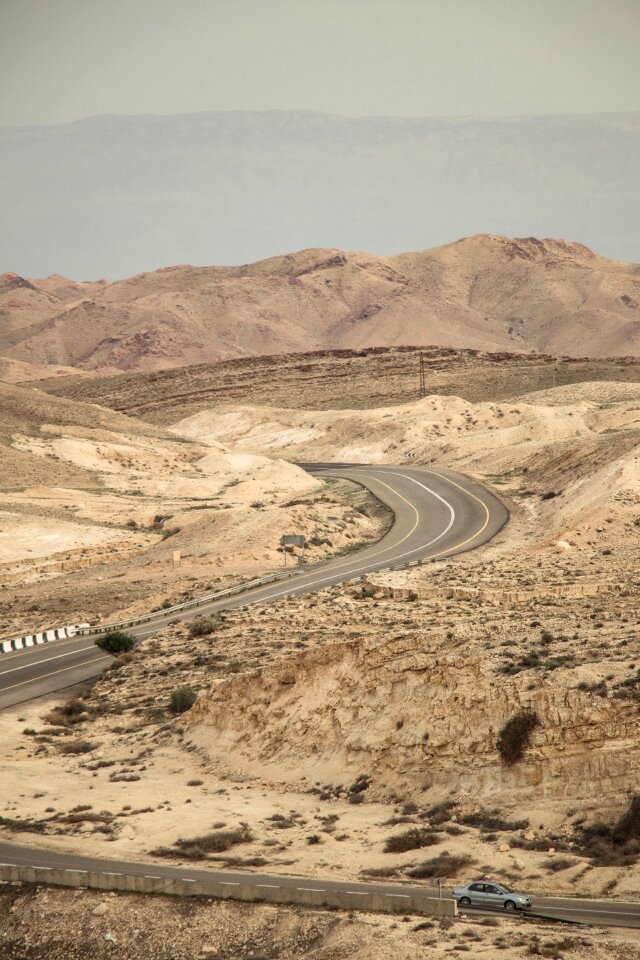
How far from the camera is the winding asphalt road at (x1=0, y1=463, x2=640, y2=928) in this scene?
19.4 m

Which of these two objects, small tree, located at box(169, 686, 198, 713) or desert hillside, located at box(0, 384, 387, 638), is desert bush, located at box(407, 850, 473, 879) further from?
desert hillside, located at box(0, 384, 387, 638)

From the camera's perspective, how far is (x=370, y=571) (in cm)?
4659

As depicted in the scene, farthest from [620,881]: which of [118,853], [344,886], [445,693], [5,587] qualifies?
[5,587]

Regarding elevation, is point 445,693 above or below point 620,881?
above

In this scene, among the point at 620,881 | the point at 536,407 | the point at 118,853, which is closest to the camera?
the point at 620,881

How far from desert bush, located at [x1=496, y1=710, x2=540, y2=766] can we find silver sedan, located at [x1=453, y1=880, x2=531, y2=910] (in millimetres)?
4249

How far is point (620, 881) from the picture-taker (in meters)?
18.6

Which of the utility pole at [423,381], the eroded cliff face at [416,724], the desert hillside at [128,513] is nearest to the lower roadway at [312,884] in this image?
the eroded cliff face at [416,724]

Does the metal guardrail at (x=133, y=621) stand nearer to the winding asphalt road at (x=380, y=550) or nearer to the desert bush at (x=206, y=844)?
the winding asphalt road at (x=380, y=550)

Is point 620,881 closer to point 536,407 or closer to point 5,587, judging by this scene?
point 5,587

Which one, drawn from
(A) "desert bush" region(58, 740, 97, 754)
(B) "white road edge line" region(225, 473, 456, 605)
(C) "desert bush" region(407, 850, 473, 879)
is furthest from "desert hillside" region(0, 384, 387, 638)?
(C) "desert bush" region(407, 850, 473, 879)

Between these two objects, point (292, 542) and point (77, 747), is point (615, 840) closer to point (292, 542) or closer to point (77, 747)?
point (77, 747)

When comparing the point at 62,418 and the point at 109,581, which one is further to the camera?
the point at 62,418

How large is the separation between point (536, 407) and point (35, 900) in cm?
7519
